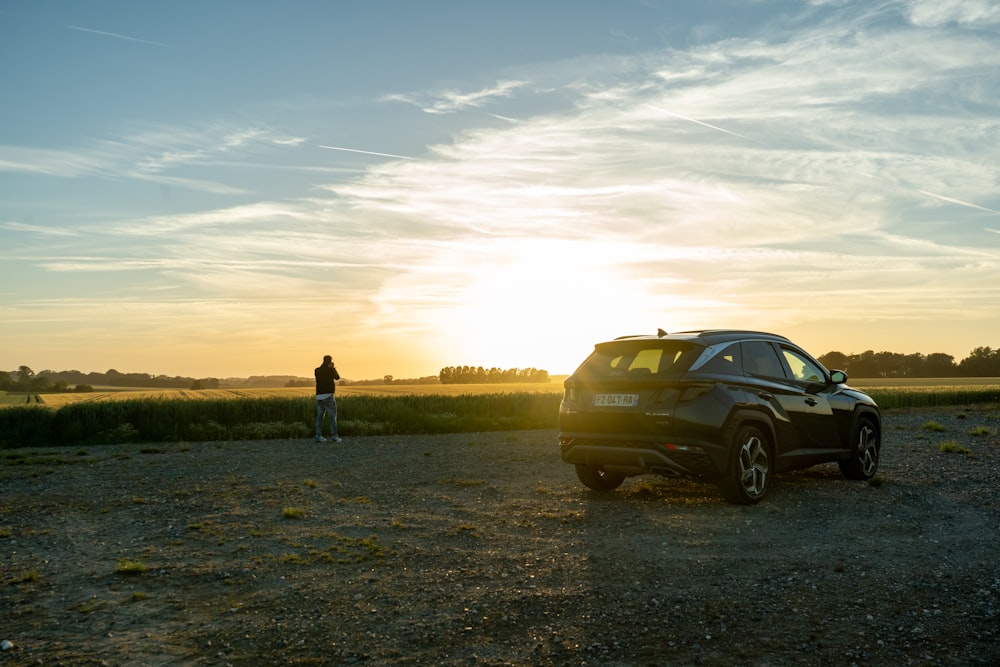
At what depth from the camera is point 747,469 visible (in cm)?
972

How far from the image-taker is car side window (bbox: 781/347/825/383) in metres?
10.9

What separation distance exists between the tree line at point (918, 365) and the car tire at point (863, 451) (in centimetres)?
6195

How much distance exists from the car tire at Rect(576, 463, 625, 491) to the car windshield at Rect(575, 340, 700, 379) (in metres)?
1.51

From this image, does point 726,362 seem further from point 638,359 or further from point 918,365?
point 918,365

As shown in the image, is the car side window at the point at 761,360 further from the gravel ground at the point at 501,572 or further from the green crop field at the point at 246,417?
the green crop field at the point at 246,417

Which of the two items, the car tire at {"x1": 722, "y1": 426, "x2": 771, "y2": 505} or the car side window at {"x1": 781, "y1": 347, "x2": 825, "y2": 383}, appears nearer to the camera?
the car tire at {"x1": 722, "y1": 426, "x2": 771, "y2": 505}

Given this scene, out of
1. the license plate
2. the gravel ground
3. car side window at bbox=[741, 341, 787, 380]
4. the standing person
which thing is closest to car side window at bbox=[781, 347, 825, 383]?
car side window at bbox=[741, 341, 787, 380]

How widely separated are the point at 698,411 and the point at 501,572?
11.1 ft

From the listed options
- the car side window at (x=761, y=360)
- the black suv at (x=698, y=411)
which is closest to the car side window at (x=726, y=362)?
the black suv at (x=698, y=411)

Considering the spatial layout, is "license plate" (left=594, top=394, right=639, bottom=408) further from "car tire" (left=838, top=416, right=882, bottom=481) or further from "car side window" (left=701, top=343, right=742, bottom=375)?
"car tire" (left=838, top=416, right=882, bottom=481)

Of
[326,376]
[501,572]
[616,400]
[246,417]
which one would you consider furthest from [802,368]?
[246,417]

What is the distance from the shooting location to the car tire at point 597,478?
10.9 m

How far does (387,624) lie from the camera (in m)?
5.55

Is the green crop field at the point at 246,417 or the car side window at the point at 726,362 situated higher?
the car side window at the point at 726,362
